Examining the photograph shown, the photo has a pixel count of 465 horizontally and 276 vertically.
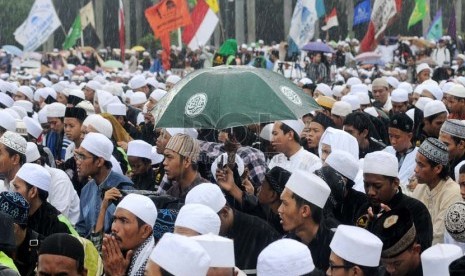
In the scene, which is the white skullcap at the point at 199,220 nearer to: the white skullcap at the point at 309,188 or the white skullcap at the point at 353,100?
the white skullcap at the point at 309,188

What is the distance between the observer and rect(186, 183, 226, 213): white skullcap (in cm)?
616

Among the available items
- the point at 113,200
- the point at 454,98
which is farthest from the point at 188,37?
the point at 113,200

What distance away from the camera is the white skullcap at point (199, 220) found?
18.1 feet

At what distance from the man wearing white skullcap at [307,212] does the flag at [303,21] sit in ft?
47.5

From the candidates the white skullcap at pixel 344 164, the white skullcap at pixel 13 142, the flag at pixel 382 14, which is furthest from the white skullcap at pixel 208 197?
the flag at pixel 382 14

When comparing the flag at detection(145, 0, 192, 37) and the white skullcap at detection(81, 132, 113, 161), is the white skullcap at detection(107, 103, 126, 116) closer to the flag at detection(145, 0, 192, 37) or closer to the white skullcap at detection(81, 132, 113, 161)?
the white skullcap at detection(81, 132, 113, 161)

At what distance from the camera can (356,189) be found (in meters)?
7.77

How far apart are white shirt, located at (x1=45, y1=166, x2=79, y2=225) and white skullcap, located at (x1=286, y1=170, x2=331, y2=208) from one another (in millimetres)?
2489

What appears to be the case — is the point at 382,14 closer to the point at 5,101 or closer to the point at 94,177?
the point at 5,101

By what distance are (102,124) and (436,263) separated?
5.84 metres

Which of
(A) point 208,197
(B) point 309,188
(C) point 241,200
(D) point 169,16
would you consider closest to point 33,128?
(C) point 241,200

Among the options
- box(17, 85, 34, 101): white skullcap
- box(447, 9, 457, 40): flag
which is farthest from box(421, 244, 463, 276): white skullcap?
box(447, 9, 457, 40): flag

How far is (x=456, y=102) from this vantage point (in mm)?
11289

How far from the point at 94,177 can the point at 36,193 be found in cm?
120
